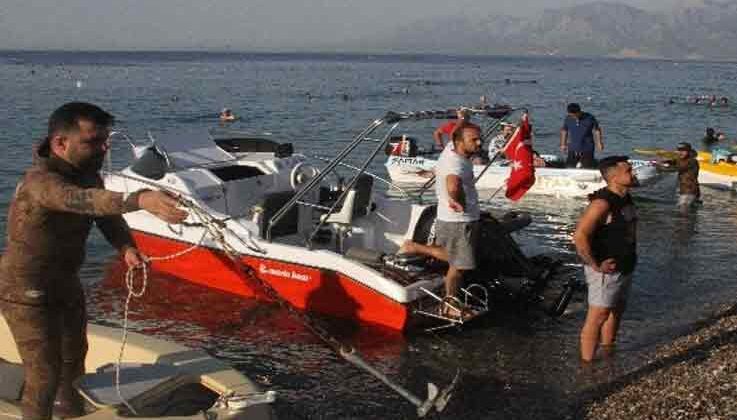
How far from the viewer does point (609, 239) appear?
6.88 m

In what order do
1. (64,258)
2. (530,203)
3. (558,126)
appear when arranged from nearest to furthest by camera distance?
(64,258) < (530,203) < (558,126)

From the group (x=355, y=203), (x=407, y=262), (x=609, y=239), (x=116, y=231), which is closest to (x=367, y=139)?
(x=355, y=203)

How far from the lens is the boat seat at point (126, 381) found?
4547mm

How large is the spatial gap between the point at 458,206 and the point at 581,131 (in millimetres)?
9614

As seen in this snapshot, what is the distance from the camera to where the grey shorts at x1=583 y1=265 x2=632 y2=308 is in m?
7.02

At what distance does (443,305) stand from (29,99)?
1578 inches

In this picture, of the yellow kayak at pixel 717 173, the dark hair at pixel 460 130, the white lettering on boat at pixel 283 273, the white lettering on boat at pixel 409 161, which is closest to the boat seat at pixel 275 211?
the white lettering on boat at pixel 283 273

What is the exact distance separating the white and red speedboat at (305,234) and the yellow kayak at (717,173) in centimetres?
1071

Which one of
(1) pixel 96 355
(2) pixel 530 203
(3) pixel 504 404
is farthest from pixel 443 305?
(2) pixel 530 203

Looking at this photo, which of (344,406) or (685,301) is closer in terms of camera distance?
(344,406)

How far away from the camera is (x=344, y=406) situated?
7.13 metres

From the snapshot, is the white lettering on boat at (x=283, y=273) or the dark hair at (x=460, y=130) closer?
the dark hair at (x=460, y=130)

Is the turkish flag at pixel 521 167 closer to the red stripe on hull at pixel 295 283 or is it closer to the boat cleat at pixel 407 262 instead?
the boat cleat at pixel 407 262

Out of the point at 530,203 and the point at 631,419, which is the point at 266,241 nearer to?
the point at 631,419
